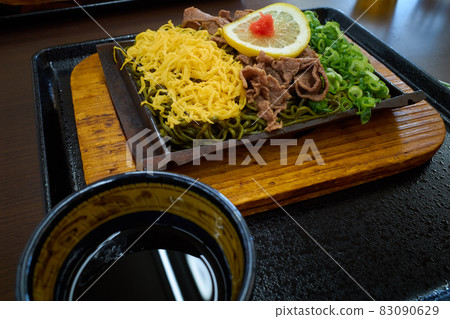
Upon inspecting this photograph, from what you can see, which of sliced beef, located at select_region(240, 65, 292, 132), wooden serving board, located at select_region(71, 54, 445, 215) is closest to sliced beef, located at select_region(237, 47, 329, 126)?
sliced beef, located at select_region(240, 65, 292, 132)

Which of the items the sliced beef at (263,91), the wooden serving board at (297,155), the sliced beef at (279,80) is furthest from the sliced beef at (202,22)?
the wooden serving board at (297,155)

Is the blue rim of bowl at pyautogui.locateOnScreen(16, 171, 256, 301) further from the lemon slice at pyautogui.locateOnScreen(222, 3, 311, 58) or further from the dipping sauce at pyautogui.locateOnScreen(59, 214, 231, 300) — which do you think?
the lemon slice at pyautogui.locateOnScreen(222, 3, 311, 58)

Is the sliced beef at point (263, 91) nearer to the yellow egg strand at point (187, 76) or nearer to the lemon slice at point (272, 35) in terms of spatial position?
the yellow egg strand at point (187, 76)

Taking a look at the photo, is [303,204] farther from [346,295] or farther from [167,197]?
[167,197]

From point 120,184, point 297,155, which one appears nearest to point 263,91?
point 297,155

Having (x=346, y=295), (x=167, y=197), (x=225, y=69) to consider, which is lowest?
(x=346, y=295)

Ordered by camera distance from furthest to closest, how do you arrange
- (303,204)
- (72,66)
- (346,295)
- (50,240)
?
(72,66) < (303,204) < (346,295) < (50,240)

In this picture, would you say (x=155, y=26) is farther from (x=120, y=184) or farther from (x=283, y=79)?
(x=120, y=184)

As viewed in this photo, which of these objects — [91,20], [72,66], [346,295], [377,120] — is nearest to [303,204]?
[346,295]
